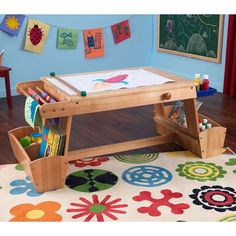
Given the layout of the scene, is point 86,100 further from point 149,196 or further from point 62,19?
point 62,19

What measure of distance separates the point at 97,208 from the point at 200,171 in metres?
0.72

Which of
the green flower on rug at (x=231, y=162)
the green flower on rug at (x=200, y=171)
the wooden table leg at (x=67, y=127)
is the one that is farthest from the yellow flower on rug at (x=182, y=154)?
the wooden table leg at (x=67, y=127)

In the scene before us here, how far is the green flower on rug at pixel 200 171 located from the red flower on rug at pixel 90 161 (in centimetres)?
47

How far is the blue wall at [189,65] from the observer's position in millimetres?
4082

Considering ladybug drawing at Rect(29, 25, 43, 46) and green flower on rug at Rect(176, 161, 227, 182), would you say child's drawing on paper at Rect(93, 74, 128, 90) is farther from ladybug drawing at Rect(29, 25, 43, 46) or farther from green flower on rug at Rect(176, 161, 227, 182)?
ladybug drawing at Rect(29, 25, 43, 46)

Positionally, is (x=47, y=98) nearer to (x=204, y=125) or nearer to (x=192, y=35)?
(x=204, y=125)

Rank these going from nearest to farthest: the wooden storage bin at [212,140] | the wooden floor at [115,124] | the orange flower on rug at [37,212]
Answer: the orange flower on rug at [37,212] → the wooden storage bin at [212,140] → the wooden floor at [115,124]

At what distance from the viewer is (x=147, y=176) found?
2.18 metres

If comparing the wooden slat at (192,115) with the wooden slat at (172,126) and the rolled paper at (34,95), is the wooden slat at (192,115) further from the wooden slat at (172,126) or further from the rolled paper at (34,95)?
the rolled paper at (34,95)

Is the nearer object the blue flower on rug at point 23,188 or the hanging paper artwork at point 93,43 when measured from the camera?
the blue flower on rug at point 23,188

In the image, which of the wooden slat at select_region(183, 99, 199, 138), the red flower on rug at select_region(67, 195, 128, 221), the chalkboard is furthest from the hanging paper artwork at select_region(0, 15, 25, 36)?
the red flower on rug at select_region(67, 195, 128, 221)

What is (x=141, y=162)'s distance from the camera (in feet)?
7.76

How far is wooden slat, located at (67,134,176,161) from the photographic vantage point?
2268mm

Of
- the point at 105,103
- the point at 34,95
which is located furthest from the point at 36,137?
the point at 105,103
